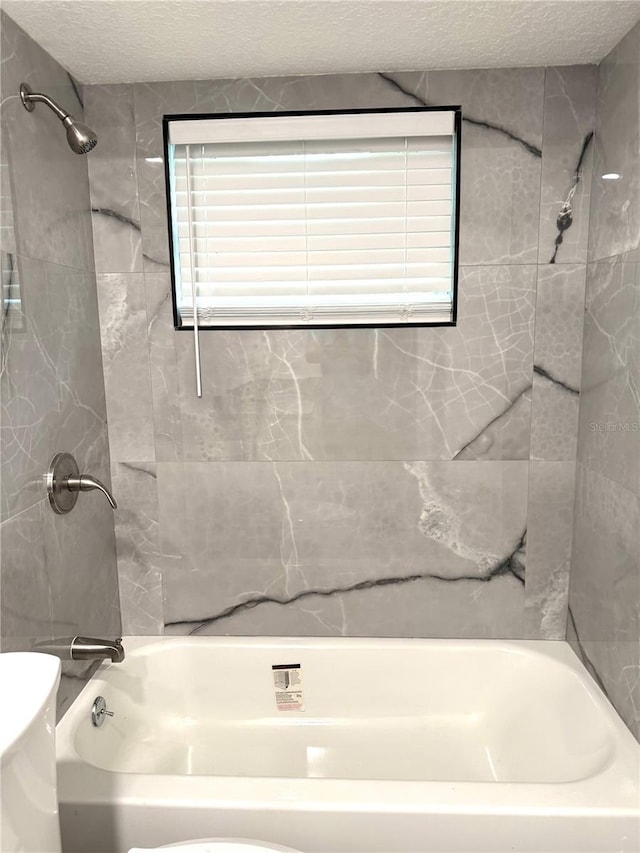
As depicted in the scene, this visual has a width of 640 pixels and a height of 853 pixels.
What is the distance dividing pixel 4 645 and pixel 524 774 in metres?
1.41

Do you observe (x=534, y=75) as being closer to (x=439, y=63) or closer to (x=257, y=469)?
(x=439, y=63)

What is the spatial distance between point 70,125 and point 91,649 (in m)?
1.34

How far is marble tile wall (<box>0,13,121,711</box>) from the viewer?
4.76ft

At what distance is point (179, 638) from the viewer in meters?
2.07

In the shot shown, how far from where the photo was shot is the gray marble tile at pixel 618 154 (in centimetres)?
152

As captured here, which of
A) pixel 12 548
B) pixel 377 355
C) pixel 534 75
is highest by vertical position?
pixel 534 75

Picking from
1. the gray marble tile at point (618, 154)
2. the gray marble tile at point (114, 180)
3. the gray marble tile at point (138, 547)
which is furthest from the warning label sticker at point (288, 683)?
the gray marble tile at point (618, 154)

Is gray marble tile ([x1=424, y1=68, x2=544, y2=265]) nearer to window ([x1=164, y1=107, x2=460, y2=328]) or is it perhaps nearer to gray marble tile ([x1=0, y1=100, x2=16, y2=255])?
window ([x1=164, y1=107, x2=460, y2=328])

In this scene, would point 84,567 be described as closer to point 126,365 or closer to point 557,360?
point 126,365

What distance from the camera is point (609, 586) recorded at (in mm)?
1674

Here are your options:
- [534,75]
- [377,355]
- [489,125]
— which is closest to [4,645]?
[377,355]

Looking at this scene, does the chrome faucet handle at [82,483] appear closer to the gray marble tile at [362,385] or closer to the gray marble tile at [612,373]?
the gray marble tile at [362,385]

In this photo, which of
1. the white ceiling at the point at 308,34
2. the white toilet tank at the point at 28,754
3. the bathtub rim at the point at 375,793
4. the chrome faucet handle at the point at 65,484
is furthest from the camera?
the chrome faucet handle at the point at 65,484

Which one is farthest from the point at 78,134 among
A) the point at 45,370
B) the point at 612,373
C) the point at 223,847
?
the point at 223,847
